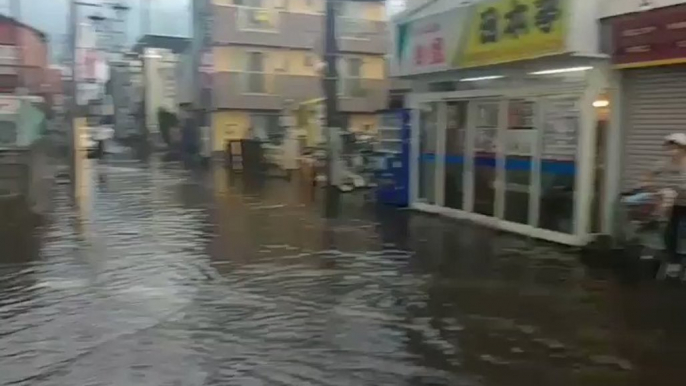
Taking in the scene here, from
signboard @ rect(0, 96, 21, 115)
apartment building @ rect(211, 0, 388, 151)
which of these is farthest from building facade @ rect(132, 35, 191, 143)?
signboard @ rect(0, 96, 21, 115)

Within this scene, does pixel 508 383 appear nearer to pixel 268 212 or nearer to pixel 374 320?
pixel 374 320

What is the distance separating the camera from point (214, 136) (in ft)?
123

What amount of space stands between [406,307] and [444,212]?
6.99m

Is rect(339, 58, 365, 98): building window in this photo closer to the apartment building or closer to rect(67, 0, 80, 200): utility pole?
the apartment building

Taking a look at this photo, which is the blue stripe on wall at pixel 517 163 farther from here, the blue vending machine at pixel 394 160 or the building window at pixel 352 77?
the building window at pixel 352 77

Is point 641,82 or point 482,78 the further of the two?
point 482,78

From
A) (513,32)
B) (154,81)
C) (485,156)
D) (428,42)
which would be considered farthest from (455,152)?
(154,81)

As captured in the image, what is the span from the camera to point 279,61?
38250 millimetres

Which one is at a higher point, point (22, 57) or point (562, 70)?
point (22, 57)

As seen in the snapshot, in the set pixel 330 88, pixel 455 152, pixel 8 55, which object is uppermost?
pixel 8 55

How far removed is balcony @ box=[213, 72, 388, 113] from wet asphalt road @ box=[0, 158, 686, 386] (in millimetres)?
23790

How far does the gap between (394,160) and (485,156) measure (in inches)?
110

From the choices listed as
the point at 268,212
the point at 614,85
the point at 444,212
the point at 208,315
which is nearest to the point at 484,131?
the point at 444,212

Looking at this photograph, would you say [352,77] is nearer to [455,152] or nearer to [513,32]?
[455,152]
